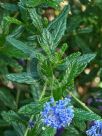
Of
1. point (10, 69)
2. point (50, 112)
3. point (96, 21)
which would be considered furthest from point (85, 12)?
point (50, 112)

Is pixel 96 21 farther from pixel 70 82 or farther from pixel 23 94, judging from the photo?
pixel 70 82

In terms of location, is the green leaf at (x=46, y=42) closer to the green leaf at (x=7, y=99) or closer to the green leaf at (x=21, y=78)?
the green leaf at (x=21, y=78)

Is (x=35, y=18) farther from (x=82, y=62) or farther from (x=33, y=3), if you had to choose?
(x=82, y=62)

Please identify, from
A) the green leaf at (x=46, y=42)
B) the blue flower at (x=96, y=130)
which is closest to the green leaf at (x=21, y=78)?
the green leaf at (x=46, y=42)

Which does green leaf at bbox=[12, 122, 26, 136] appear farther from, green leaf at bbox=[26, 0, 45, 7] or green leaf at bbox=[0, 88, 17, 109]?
green leaf at bbox=[26, 0, 45, 7]

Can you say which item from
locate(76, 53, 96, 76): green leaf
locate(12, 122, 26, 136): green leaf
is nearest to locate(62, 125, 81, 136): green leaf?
locate(12, 122, 26, 136): green leaf

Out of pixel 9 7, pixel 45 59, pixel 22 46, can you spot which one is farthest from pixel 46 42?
pixel 9 7
